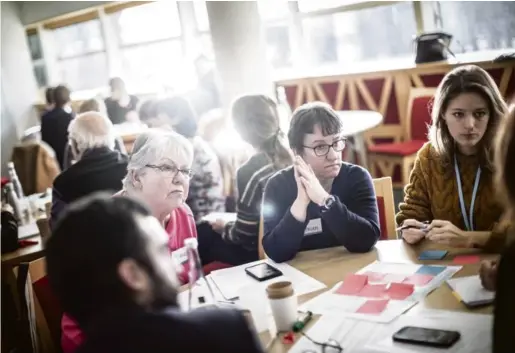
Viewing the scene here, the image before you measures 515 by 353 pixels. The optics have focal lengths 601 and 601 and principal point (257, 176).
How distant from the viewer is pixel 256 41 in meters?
5.07

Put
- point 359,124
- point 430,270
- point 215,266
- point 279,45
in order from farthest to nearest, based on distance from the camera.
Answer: point 279,45 < point 359,124 < point 215,266 < point 430,270

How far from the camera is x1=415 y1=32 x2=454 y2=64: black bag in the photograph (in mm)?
5062

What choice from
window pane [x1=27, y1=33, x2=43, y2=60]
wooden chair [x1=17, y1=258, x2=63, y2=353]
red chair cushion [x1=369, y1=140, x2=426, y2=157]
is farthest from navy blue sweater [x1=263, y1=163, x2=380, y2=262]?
window pane [x1=27, y1=33, x2=43, y2=60]

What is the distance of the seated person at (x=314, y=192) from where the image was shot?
2.08m

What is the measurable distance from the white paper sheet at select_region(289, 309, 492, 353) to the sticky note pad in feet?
1.28

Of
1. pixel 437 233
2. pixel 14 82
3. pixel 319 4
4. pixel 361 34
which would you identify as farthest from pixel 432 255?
pixel 14 82

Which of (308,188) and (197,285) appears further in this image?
(308,188)

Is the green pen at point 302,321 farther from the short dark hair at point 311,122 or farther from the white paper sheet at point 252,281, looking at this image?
the short dark hair at point 311,122

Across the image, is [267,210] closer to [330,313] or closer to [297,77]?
[330,313]

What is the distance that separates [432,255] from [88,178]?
1.78 metres

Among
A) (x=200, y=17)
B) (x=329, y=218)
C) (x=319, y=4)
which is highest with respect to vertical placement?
(x=200, y=17)

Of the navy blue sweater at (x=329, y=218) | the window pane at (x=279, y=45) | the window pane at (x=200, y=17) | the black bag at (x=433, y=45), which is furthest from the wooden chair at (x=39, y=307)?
the window pane at (x=200, y=17)

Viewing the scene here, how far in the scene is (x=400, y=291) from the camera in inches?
65.5

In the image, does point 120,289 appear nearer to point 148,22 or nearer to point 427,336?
point 427,336
